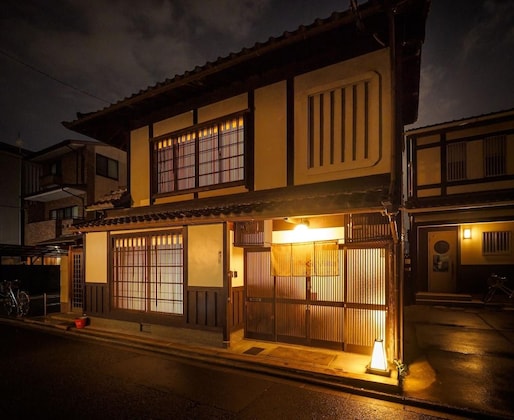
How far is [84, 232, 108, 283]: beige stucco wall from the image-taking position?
41.7 ft

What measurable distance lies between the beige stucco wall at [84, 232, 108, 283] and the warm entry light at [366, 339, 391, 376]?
10.4m

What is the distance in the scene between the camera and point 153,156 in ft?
40.9

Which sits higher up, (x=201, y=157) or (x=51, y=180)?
(x=51, y=180)

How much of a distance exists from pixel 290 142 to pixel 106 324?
10.2 m

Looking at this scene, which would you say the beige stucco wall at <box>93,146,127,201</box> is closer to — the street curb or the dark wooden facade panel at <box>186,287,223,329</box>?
the street curb

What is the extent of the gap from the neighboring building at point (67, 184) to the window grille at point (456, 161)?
2602 centimetres

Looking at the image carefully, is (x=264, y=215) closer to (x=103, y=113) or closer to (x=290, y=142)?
(x=290, y=142)

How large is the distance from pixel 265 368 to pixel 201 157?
284 inches

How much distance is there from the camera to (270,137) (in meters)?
9.74

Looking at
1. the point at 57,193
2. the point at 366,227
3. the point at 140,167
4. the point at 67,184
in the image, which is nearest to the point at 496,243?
the point at 366,227

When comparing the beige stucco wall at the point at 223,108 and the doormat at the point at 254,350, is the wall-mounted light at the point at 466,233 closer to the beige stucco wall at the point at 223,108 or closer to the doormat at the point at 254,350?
the doormat at the point at 254,350

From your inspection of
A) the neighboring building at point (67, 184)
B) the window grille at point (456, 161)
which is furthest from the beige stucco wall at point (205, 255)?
the neighboring building at point (67, 184)

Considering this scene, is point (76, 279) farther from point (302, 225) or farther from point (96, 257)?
point (302, 225)

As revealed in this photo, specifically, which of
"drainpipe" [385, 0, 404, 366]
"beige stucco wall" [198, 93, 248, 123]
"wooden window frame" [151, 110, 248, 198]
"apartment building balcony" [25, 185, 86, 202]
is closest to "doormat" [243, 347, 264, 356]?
"drainpipe" [385, 0, 404, 366]
